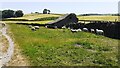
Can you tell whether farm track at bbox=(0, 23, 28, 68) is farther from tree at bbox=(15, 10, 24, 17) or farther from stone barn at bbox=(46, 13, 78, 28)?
tree at bbox=(15, 10, 24, 17)

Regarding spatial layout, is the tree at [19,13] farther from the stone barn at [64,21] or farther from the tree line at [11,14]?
the stone barn at [64,21]

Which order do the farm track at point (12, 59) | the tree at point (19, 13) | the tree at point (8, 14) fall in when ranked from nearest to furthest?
1. the farm track at point (12, 59)
2. the tree at point (19, 13)
3. the tree at point (8, 14)

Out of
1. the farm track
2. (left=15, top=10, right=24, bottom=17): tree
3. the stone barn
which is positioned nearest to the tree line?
(left=15, top=10, right=24, bottom=17): tree

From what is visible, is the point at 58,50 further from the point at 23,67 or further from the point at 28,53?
the point at 23,67

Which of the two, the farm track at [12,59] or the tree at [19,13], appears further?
the tree at [19,13]

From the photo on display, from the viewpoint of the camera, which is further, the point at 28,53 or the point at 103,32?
the point at 103,32

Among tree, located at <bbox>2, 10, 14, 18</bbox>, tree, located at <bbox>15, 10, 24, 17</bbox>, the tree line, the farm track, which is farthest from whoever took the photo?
tree, located at <bbox>2, 10, 14, 18</bbox>

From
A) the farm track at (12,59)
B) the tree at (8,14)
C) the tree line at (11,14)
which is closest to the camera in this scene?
the farm track at (12,59)

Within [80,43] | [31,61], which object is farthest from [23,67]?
[80,43]

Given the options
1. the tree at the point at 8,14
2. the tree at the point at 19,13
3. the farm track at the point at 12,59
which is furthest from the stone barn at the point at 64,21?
the tree at the point at 8,14

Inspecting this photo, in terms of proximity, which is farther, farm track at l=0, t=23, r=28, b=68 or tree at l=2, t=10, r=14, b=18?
tree at l=2, t=10, r=14, b=18

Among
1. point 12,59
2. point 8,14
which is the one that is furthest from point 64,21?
point 8,14

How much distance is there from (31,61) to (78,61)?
4.11m

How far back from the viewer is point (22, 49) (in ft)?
103
